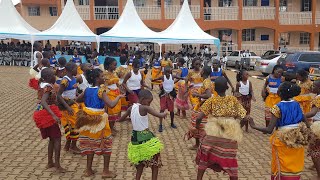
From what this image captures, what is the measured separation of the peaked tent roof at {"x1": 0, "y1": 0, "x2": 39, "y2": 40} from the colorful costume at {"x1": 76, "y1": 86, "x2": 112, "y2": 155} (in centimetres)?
1678

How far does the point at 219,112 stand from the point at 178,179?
1.51 m

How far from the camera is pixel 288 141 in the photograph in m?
4.14

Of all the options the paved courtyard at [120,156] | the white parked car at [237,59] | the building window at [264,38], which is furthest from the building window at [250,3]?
the paved courtyard at [120,156]

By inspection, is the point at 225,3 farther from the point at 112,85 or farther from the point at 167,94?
the point at 112,85

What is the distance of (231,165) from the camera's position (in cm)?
436

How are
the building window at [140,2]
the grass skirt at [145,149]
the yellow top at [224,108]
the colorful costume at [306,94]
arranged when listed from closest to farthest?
the yellow top at [224,108], the grass skirt at [145,149], the colorful costume at [306,94], the building window at [140,2]

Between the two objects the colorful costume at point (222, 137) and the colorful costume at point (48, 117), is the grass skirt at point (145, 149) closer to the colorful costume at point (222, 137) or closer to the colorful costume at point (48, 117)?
the colorful costume at point (222, 137)

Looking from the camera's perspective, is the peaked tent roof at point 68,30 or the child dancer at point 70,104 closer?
the child dancer at point 70,104

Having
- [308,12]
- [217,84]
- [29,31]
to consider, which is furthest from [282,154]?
[308,12]

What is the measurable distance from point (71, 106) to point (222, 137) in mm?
2931

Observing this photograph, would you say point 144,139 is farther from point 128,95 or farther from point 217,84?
point 128,95

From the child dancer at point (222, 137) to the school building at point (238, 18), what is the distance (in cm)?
2468

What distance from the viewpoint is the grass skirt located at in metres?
4.59

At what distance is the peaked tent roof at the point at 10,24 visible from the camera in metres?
20.6
